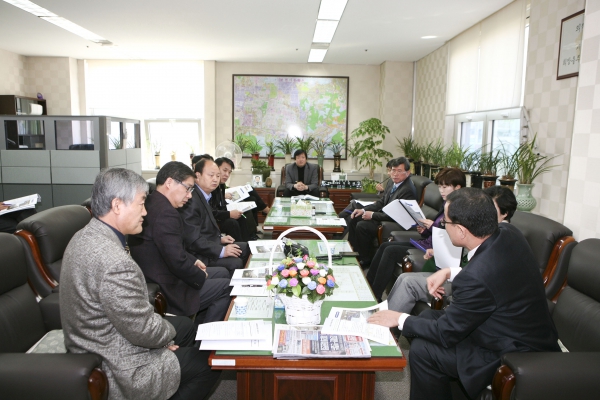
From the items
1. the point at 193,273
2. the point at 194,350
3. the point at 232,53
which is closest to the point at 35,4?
the point at 232,53

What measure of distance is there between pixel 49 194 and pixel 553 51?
21.1 feet

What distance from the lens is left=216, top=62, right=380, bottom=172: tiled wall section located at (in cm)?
864

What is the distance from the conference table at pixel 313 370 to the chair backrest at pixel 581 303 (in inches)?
38.0

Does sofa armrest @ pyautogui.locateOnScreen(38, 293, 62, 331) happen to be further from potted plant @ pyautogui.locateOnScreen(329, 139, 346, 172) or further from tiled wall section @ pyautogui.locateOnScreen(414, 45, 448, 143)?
potted plant @ pyautogui.locateOnScreen(329, 139, 346, 172)

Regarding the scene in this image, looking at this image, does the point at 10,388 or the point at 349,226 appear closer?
the point at 10,388

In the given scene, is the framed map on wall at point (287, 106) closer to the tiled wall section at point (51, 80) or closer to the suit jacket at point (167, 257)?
the tiled wall section at point (51, 80)

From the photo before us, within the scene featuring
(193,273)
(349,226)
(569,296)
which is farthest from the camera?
(349,226)

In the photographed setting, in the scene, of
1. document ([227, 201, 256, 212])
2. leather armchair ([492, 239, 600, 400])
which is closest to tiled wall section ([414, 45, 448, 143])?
document ([227, 201, 256, 212])

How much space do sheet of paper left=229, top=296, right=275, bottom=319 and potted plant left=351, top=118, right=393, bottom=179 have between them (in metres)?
5.99

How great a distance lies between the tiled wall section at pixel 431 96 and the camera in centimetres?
688

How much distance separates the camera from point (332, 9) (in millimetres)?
4945

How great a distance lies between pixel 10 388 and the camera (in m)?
1.61

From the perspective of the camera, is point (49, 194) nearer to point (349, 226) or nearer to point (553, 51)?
point (349, 226)

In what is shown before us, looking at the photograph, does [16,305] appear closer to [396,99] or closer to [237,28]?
[237,28]
